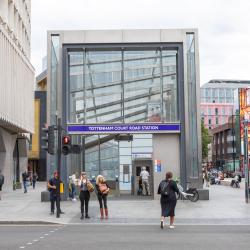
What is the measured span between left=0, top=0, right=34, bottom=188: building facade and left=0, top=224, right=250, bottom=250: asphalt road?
1698 centimetres

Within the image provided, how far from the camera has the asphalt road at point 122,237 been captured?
1164 centimetres

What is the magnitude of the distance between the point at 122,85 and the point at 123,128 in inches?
107

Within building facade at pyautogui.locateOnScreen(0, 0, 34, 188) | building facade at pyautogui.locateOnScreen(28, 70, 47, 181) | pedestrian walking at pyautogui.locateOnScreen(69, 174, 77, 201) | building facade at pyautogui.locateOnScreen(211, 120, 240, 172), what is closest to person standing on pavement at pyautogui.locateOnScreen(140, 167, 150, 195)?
pedestrian walking at pyautogui.locateOnScreen(69, 174, 77, 201)

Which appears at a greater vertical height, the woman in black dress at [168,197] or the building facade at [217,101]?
the building facade at [217,101]

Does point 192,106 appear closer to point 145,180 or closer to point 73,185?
point 145,180

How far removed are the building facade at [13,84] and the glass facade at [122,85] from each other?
20.6 feet

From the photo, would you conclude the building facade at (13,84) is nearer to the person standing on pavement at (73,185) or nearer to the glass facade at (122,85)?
the glass facade at (122,85)

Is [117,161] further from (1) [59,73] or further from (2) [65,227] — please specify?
(2) [65,227]

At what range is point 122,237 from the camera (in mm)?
13320

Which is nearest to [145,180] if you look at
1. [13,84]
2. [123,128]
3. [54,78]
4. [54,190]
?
[123,128]

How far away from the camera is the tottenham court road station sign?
2578cm

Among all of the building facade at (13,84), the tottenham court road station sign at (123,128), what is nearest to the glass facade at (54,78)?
the tottenham court road station sign at (123,128)

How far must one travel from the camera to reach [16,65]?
120 feet

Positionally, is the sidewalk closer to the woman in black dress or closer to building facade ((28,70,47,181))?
the woman in black dress
